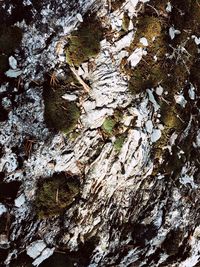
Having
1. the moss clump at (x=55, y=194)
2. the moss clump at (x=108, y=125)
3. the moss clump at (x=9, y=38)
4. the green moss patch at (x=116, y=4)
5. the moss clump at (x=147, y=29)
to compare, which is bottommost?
the moss clump at (x=55, y=194)

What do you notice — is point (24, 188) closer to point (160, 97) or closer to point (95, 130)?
point (95, 130)

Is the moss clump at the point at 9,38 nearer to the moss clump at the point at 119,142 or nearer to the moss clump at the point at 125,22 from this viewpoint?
the moss clump at the point at 125,22

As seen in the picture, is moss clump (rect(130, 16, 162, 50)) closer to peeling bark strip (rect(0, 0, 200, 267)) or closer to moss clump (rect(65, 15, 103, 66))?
peeling bark strip (rect(0, 0, 200, 267))

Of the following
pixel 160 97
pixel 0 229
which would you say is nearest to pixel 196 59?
pixel 160 97

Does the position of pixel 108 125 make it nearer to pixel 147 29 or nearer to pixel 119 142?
pixel 119 142

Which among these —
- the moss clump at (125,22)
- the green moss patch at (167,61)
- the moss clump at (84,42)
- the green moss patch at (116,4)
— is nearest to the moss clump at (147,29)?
the green moss patch at (167,61)

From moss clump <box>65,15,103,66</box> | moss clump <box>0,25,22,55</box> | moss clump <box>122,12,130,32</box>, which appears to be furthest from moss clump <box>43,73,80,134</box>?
moss clump <box>122,12,130,32</box>
